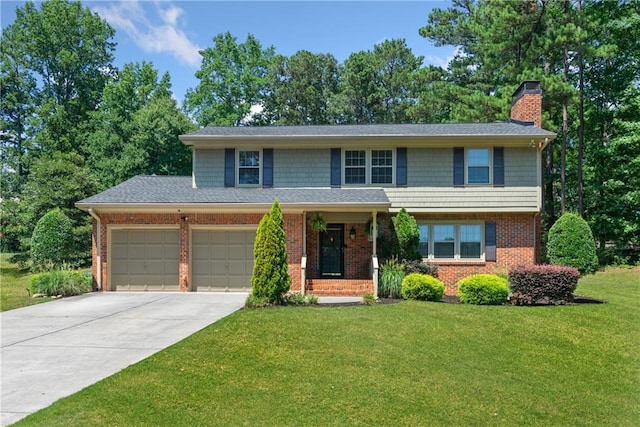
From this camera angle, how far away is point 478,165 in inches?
616

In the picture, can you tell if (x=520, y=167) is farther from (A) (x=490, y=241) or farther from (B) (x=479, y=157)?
(A) (x=490, y=241)

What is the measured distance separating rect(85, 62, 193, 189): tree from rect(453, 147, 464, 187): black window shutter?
1939 centimetres

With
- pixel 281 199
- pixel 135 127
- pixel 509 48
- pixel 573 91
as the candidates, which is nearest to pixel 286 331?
pixel 281 199

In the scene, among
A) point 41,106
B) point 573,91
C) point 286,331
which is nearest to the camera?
point 286,331

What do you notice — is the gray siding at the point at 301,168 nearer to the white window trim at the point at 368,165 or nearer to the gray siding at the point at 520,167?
the white window trim at the point at 368,165

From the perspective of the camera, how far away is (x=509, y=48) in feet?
80.4

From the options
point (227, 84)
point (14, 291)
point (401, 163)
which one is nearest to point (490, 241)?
point (401, 163)

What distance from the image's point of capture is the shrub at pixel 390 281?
13.1 metres

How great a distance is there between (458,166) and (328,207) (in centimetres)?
500

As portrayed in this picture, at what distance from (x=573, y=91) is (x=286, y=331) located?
65.5 ft

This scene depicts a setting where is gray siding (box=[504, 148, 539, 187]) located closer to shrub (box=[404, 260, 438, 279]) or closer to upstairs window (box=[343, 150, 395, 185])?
upstairs window (box=[343, 150, 395, 185])

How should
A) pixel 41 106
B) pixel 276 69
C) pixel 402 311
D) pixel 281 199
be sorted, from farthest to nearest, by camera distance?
pixel 276 69, pixel 41 106, pixel 281 199, pixel 402 311

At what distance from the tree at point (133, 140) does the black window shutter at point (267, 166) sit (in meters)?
14.2

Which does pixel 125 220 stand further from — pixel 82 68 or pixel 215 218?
pixel 82 68
